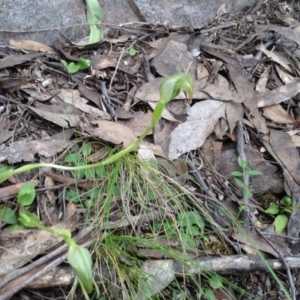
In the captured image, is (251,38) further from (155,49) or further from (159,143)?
(159,143)

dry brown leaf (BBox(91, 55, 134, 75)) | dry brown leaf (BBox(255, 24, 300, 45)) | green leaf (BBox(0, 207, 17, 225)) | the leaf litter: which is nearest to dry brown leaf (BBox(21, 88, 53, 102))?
the leaf litter

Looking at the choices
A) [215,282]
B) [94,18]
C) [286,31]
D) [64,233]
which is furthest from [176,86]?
[286,31]

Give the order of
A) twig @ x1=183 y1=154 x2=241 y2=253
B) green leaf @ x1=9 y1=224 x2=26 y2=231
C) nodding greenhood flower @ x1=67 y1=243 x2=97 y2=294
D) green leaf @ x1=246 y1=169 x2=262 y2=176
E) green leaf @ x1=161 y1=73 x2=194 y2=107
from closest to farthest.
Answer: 1. nodding greenhood flower @ x1=67 y1=243 x2=97 y2=294
2. green leaf @ x1=161 y1=73 x2=194 y2=107
3. green leaf @ x1=9 y1=224 x2=26 y2=231
4. twig @ x1=183 y1=154 x2=241 y2=253
5. green leaf @ x1=246 y1=169 x2=262 y2=176

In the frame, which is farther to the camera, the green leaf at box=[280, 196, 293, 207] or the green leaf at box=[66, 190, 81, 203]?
the green leaf at box=[280, 196, 293, 207]

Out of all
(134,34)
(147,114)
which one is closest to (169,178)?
(147,114)

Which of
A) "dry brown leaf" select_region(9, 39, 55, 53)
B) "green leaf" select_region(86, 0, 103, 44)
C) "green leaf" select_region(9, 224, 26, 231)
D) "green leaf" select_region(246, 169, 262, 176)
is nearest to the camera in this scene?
"green leaf" select_region(9, 224, 26, 231)

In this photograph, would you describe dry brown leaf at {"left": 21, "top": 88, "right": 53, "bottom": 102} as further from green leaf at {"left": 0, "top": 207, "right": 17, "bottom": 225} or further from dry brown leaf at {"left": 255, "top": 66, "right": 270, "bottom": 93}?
dry brown leaf at {"left": 255, "top": 66, "right": 270, "bottom": 93}

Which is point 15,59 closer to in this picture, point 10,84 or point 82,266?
point 10,84
